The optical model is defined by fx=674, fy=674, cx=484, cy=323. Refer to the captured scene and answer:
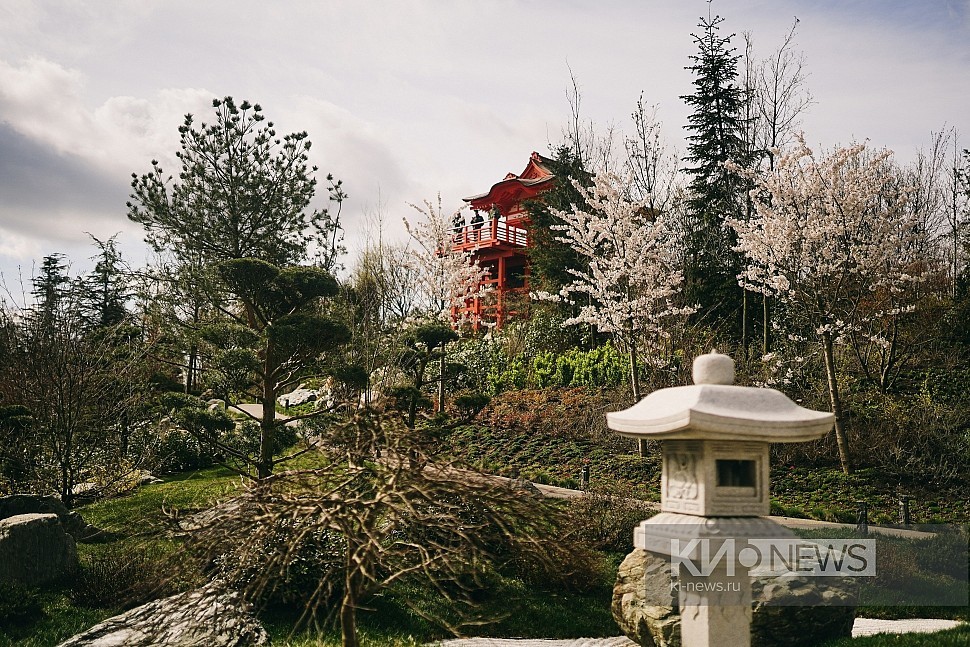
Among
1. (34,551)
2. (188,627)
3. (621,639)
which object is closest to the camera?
(188,627)

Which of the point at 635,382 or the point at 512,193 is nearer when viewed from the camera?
the point at 635,382

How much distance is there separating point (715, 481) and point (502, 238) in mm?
23211

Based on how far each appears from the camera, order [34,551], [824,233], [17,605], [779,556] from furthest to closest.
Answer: [824,233] < [34,551] < [17,605] < [779,556]

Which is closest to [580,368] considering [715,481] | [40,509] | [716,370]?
[40,509]

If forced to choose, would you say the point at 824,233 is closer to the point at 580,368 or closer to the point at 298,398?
the point at 580,368

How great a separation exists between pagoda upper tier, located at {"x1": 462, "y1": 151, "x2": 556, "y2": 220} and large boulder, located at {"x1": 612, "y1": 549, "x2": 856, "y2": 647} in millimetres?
22099

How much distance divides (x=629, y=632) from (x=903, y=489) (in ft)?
24.3

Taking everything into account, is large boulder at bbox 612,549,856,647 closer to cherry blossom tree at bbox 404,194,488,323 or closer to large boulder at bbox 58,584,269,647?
large boulder at bbox 58,584,269,647

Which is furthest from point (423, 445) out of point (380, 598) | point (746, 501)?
point (380, 598)

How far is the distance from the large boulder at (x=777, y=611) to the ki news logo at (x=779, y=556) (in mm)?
148

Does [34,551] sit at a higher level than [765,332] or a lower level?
lower

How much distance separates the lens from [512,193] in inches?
1136

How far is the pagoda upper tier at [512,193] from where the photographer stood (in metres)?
28.2

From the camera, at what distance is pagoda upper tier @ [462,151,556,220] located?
28.2m
